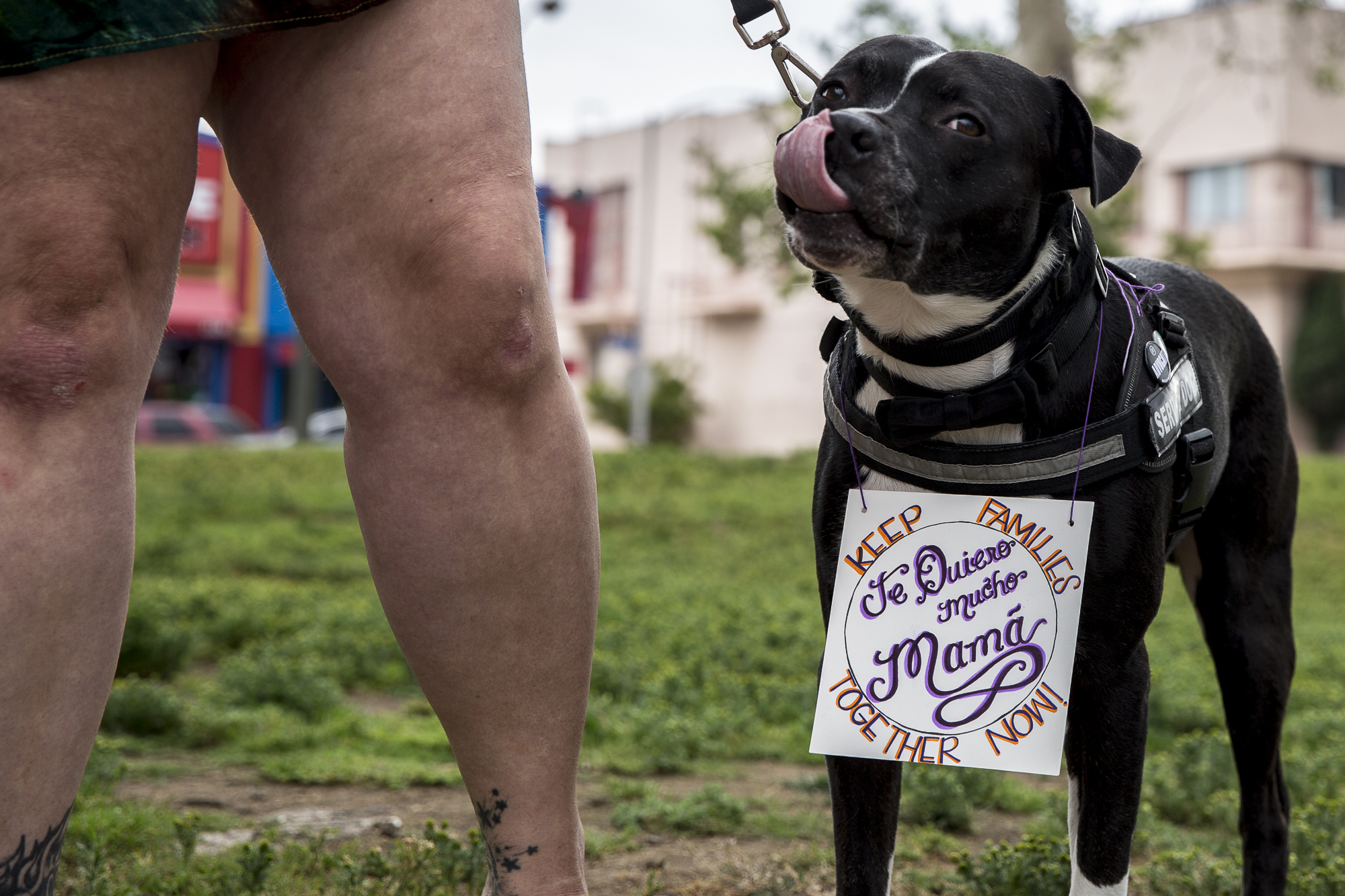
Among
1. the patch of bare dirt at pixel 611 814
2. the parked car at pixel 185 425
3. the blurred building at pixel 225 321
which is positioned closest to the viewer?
the patch of bare dirt at pixel 611 814

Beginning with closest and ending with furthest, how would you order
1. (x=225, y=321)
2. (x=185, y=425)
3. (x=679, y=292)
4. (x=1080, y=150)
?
1. (x=1080, y=150)
2. (x=185, y=425)
3. (x=225, y=321)
4. (x=679, y=292)

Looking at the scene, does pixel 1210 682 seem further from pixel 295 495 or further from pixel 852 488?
pixel 295 495

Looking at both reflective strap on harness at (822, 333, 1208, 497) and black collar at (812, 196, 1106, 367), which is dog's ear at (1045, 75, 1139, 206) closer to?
black collar at (812, 196, 1106, 367)

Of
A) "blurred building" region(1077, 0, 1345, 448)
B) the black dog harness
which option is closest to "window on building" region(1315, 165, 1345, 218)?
"blurred building" region(1077, 0, 1345, 448)

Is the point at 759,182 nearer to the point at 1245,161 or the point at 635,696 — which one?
the point at 1245,161

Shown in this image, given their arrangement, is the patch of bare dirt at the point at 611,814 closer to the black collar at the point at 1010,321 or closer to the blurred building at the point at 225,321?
the black collar at the point at 1010,321

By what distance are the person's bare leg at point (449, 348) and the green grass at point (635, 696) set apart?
0.73 meters

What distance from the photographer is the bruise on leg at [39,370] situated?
53.6 inches

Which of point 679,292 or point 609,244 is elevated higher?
point 609,244

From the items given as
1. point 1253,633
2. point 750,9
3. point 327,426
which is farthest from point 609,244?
point 750,9

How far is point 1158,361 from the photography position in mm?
1893

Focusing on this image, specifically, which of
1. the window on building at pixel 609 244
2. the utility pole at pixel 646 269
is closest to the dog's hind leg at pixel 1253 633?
the utility pole at pixel 646 269

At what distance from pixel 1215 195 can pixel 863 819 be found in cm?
2513

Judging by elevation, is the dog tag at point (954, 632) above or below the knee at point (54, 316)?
below
